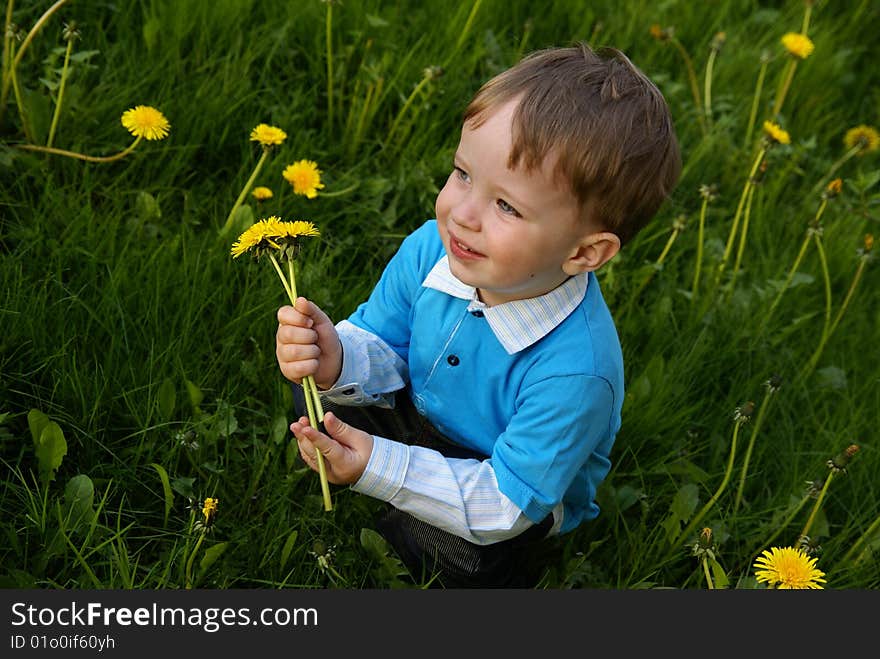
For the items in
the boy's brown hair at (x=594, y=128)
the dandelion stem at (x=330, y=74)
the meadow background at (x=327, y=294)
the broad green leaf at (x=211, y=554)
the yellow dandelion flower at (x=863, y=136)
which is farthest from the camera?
the yellow dandelion flower at (x=863, y=136)

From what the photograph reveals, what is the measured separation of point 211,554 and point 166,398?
288 mm

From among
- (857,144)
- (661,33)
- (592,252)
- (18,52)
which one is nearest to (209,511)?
(592,252)

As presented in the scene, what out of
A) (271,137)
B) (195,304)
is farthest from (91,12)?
(195,304)

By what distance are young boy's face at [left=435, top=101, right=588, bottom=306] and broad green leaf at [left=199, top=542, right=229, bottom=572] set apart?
54 cm

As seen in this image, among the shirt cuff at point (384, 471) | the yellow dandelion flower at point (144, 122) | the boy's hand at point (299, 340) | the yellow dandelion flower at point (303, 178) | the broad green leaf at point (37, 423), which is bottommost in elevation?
the broad green leaf at point (37, 423)

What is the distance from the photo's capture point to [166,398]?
172 centimetres

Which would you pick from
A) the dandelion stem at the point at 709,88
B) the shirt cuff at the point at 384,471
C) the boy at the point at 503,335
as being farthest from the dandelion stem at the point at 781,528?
the dandelion stem at the point at 709,88

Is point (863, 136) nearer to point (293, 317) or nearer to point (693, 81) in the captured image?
point (693, 81)

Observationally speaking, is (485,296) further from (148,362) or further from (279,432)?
(148,362)

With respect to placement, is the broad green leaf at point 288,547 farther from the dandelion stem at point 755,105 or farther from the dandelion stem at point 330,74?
the dandelion stem at point 755,105

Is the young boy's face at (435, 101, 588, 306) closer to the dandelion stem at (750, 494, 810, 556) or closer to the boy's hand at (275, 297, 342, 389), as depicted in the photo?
the boy's hand at (275, 297, 342, 389)

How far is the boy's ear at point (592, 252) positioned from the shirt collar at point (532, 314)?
54mm

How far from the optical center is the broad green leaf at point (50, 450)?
5.27ft

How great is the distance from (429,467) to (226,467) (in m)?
0.40
